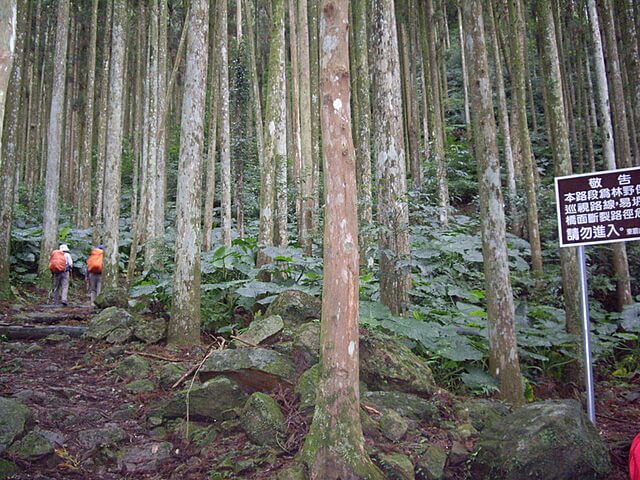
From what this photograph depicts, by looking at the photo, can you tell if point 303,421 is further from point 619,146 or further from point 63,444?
point 619,146

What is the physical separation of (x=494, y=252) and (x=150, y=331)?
15.8 feet

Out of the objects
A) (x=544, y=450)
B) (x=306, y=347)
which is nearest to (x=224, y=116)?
(x=306, y=347)

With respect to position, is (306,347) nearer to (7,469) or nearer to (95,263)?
(7,469)

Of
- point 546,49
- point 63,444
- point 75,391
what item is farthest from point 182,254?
point 546,49

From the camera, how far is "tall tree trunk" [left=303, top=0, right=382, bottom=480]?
3.20 metres

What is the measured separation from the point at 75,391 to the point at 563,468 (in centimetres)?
472

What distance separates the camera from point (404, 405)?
4.38 m

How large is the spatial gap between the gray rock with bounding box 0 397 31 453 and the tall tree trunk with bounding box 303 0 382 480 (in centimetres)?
236

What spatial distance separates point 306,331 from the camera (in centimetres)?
495

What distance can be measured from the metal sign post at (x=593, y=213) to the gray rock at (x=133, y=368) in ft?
15.9

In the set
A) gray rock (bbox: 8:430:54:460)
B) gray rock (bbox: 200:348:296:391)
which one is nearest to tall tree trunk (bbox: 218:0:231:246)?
gray rock (bbox: 200:348:296:391)

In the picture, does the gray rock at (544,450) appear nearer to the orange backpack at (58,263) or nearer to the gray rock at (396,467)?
the gray rock at (396,467)

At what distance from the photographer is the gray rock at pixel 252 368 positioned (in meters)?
4.51

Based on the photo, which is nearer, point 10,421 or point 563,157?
point 10,421
